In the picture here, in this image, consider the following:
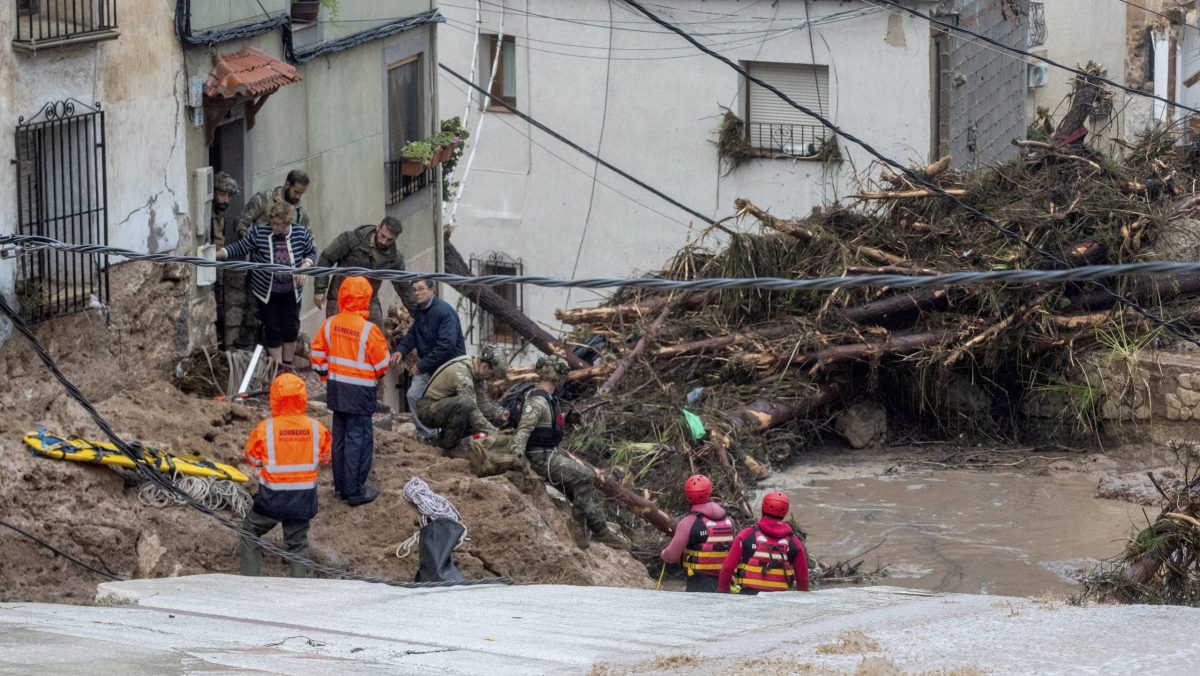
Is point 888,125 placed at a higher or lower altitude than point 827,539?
higher

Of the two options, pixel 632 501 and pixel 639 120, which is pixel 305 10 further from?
pixel 639 120

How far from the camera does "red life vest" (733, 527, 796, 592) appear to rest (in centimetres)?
902

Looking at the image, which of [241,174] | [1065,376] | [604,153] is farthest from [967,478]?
[604,153]

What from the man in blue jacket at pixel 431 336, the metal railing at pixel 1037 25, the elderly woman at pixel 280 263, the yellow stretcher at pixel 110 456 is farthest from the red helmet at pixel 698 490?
the metal railing at pixel 1037 25

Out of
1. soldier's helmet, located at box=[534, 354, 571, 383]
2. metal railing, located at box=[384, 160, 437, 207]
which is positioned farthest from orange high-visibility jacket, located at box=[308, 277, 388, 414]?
metal railing, located at box=[384, 160, 437, 207]

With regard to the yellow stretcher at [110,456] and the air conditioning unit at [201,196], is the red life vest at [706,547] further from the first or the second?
the air conditioning unit at [201,196]

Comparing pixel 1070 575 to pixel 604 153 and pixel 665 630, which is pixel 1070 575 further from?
pixel 604 153

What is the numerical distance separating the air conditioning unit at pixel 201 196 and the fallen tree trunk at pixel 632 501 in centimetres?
331

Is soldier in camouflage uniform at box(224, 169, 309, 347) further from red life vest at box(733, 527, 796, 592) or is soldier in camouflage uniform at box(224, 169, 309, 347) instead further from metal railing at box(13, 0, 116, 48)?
red life vest at box(733, 527, 796, 592)

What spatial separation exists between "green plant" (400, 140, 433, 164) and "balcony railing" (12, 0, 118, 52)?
6.28m

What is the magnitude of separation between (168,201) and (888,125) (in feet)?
41.8

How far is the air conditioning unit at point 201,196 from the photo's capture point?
12.3 m

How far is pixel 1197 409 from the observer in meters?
14.9

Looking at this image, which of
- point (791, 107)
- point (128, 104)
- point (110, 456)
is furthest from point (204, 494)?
point (791, 107)
